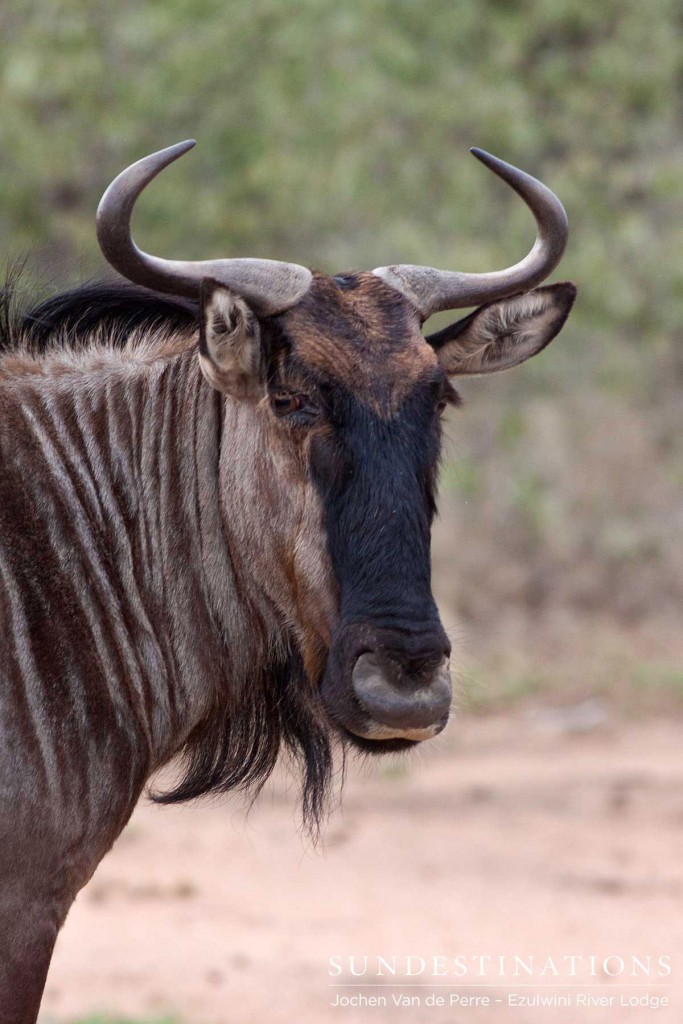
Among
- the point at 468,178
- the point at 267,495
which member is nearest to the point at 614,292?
the point at 468,178

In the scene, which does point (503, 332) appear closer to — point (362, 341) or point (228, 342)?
point (362, 341)

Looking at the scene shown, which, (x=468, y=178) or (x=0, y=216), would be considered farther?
(x=468, y=178)

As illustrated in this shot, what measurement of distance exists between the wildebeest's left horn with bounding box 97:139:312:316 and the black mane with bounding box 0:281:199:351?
0.35 m

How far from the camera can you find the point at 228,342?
12.3ft

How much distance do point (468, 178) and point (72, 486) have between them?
9.89 m

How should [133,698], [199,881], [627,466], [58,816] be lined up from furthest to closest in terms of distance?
[627,466], [199,881], [133,698], [58,816]

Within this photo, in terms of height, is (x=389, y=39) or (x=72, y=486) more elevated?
(x=72, y=486)

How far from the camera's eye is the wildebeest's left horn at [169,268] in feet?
12.3

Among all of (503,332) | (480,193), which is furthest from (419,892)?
(480,193)

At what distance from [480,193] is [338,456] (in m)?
10.0

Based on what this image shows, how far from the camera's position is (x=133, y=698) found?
3.78 metres

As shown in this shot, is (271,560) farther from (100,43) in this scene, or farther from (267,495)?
(100,43)

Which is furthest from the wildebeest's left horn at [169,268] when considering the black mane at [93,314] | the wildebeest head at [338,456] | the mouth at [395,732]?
the mouth at [395,732]

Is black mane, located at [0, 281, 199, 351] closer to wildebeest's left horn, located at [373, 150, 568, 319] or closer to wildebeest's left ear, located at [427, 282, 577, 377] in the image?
wildebeest's left horn, located at [373, 150, 568, 319]
